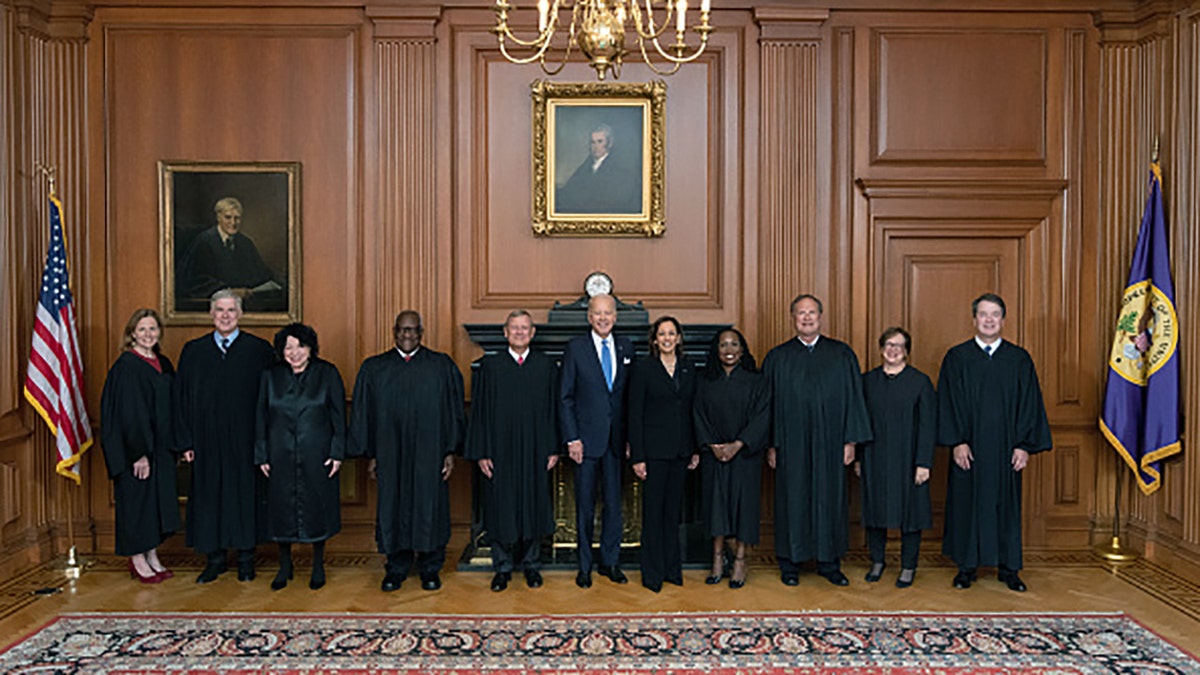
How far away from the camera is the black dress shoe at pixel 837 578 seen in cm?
656

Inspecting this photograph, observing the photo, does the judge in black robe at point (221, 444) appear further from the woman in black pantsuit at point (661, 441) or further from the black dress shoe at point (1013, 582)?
the black dress shoe at point (1013, 582)

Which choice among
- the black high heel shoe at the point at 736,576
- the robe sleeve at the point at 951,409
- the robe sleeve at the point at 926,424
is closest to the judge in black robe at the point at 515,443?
the black high heel shoe at the point at 736,576

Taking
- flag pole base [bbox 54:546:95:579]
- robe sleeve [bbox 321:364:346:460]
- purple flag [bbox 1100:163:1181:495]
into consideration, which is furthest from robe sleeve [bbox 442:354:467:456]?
purple flag [bbox 1100:163:1181:495]

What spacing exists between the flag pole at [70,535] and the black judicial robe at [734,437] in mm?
4352

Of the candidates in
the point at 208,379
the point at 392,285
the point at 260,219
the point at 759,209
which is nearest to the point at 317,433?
the point at 208,379

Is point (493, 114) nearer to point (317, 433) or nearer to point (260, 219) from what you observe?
point (260, 219)

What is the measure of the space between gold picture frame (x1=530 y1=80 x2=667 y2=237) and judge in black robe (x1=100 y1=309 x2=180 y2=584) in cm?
287

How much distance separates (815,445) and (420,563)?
2.74 m

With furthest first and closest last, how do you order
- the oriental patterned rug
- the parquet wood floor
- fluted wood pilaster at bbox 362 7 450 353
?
fluted wood pilaster at bbox 362 7 450 353, the parquet wood floor, the oriental patterned rug

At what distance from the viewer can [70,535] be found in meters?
7.11

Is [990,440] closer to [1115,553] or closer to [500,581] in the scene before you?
[1115,553]

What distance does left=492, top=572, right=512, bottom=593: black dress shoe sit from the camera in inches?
252

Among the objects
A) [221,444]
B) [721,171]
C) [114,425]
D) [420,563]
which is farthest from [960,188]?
[114,425]

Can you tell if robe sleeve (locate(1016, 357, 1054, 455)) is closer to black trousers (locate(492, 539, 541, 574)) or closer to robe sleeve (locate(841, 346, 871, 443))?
robe sleeve (locate(841, 346, 871, 443))
